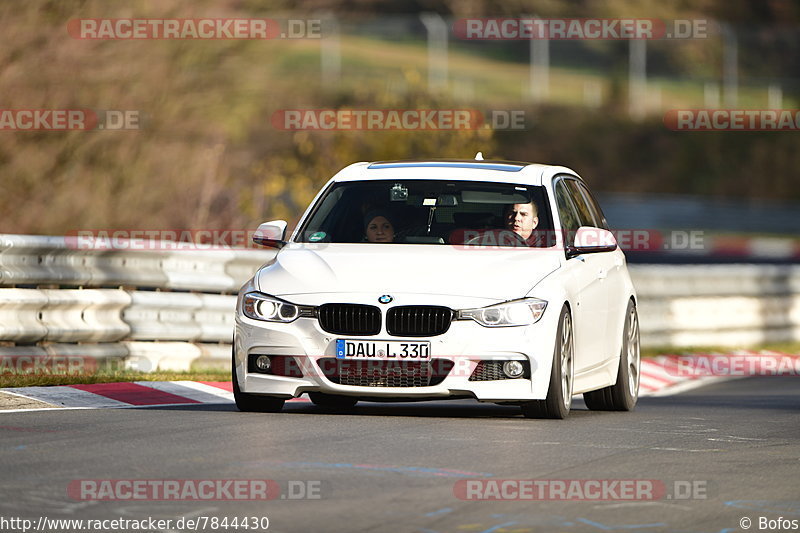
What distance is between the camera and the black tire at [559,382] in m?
11.0

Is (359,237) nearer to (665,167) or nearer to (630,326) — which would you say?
(630,326)

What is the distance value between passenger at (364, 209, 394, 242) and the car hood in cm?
26

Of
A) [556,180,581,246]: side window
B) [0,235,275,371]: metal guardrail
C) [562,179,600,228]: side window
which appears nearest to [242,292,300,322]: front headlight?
[556,180,581,246]: side window

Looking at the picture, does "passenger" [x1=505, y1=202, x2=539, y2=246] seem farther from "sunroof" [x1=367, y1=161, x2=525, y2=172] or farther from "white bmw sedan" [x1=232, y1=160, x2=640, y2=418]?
"sunroof" [x1=367, y1=161, x2=525, y2=172]

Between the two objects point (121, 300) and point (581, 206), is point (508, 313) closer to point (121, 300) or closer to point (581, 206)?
point (581, 206)

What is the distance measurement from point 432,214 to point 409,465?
356 centimetres

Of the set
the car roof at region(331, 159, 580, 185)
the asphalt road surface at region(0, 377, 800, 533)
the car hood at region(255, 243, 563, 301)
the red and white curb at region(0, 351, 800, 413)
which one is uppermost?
the car roof at region(331, 159, 580, 185)

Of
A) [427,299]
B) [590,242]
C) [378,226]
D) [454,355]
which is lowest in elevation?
[454,355]

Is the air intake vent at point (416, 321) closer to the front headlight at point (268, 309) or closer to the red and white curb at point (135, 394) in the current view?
the front headlight at point (268, 309)

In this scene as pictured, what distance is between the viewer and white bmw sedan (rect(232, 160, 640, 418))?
10711mm

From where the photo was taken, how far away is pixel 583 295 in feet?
38.9

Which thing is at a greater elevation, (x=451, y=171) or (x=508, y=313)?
(x=451, y=171)

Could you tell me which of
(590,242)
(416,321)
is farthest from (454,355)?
(590,242)

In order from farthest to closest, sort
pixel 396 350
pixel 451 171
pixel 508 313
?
pixel 451 171 → pixel 508 313 → pixel 396 350
